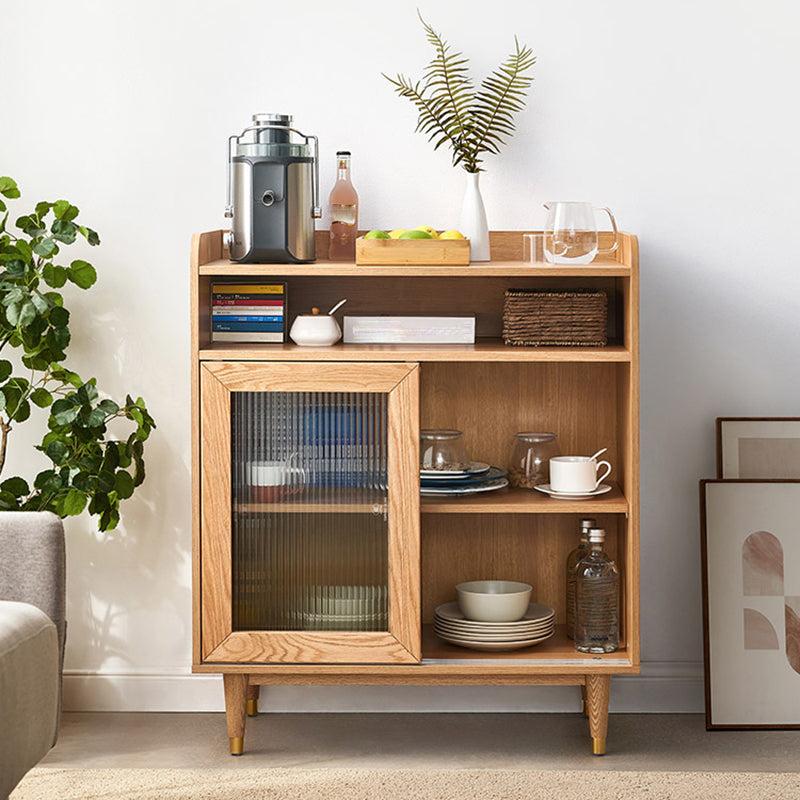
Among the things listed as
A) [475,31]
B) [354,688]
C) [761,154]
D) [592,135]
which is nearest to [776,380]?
[761,154]

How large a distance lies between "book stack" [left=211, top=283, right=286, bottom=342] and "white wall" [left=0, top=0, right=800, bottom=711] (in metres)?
0.27

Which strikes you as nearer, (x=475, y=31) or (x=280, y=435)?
(x=280, y=435)

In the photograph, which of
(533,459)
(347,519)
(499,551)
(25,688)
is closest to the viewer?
(25,688)

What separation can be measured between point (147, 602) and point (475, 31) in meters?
1.68

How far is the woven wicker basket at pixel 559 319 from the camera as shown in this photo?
2551 mm

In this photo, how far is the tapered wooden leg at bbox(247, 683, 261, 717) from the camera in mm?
2828

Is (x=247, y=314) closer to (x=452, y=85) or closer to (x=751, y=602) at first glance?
(x=452, y=85)

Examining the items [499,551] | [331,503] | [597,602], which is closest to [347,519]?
[331,503]

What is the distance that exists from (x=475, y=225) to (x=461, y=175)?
0.76 ft

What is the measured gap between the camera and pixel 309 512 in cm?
252

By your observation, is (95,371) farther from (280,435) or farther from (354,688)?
(354,688)

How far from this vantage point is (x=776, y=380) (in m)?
2.82

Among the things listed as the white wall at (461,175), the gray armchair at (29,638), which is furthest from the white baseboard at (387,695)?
the gray armchair at (29,638)

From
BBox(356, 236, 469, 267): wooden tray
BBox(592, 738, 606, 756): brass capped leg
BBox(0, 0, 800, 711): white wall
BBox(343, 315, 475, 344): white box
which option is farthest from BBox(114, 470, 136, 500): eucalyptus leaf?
BBox(592, 738, 606, 756): brass capped leg
